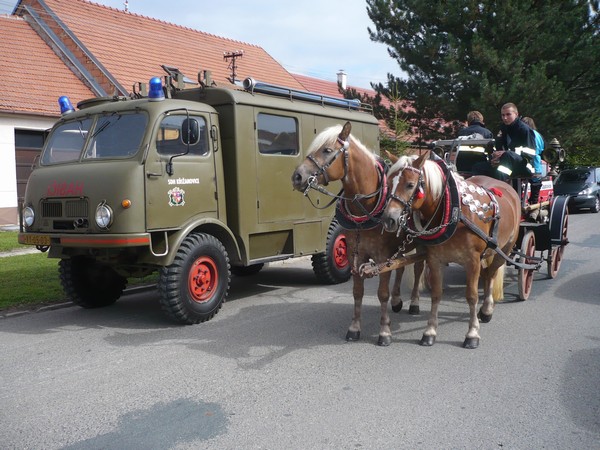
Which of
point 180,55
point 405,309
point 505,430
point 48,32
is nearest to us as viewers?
point 505,430

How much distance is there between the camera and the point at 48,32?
1794 centimetres

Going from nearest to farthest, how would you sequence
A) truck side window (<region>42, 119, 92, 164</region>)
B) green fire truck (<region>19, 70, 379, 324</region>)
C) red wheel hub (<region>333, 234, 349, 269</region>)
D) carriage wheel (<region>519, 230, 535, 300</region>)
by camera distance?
1. green fire truck (<region>19, 70, 379, 324</region>)
2. truck side window (<region>42, 119, 92, 164</region>)
3. carriage wheel (<region>519, 230, 535, 300</region>)
4. red wheel hub (<region>333, 234, 349, 269</region>)

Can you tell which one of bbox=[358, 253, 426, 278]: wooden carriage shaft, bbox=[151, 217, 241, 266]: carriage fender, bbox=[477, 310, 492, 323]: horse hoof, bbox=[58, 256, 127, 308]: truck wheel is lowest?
bbox=[477, 310, 492, 323]: horse hoof

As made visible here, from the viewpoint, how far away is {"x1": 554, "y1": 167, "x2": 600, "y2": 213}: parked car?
20.5 metres

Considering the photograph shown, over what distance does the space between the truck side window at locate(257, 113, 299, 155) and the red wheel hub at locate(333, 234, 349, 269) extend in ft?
5.30

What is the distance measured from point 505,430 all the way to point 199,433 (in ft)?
6.64

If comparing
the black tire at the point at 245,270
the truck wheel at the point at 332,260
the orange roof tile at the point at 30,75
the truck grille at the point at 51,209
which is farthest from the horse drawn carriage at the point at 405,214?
the orange roof tile at the point at 30,75

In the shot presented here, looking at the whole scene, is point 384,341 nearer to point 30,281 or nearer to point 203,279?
point 203,279

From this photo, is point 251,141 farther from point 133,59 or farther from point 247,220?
point 133,59

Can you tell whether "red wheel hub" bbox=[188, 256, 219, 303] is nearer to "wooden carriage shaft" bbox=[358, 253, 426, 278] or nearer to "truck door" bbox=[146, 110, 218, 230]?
"truck door" bbox=[146, 110, 218, 230]

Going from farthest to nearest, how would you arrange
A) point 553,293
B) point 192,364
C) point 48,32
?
point 48,32
point 553,293
point 192,364

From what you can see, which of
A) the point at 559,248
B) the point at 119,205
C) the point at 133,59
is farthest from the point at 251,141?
the point at 133,59

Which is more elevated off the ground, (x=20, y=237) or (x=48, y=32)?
(x=48, y=32)

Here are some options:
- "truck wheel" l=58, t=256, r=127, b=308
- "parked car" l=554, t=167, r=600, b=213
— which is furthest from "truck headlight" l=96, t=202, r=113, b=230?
"parked car" l=554, t=167, r=600, b=213
